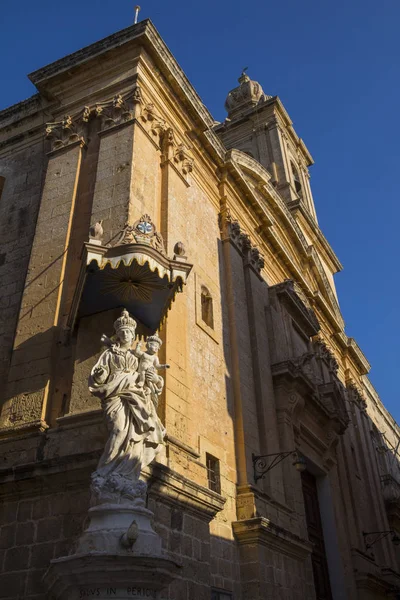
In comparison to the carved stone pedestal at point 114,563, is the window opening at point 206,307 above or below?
above

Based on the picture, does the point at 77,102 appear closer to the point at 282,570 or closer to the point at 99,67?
the point at 99,67

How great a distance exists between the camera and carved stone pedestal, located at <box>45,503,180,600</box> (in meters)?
5.34

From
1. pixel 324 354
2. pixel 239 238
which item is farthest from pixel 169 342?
pixel 324 354

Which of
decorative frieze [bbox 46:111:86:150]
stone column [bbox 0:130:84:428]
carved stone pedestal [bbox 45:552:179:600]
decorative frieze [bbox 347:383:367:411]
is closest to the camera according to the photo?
carved stone pedestal [bbox 45:552:179:600]

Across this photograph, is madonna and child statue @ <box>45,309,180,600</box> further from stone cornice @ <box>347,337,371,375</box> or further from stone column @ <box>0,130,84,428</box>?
stone cornice @ <box>347,337,371,375</box>

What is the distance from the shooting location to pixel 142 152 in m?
10.2

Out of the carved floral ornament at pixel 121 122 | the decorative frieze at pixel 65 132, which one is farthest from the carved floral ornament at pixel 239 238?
the decorative frieze at pixel 65 132

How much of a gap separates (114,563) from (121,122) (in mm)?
7557

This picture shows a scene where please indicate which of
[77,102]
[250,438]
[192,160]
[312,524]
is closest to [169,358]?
[250,438]

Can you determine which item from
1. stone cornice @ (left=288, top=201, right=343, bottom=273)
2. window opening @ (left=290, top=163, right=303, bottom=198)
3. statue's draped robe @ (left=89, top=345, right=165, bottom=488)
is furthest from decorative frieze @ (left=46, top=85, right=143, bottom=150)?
window opening @ (left=290, top=163, right=303, bottom=198)

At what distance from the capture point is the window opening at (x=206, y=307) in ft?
36.5

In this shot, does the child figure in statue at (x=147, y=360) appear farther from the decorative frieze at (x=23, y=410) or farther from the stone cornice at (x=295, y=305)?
the stone cornice at (x=295, y=305)

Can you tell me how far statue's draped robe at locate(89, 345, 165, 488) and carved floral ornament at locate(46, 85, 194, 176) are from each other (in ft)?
17.8

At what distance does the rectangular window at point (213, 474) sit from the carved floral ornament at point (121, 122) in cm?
551
